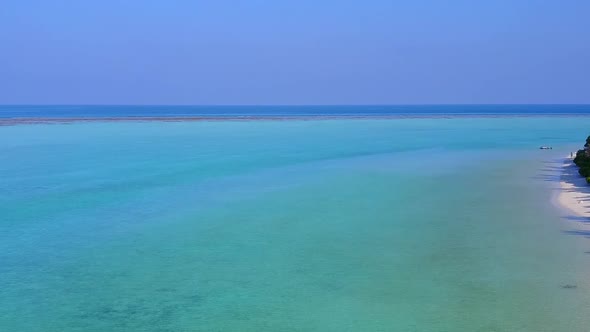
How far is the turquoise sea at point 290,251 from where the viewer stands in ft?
31.6

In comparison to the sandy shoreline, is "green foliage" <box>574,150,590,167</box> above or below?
above

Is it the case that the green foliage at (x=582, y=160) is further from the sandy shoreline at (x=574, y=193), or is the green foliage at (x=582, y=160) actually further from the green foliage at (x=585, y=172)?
the green foliage at (x=585, y=172)

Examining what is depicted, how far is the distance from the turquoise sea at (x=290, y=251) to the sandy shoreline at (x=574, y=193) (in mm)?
589

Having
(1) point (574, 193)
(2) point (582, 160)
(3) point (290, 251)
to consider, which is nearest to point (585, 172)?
(2) point (582, 160)

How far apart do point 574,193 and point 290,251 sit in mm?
12042

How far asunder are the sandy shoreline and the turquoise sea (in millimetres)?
589

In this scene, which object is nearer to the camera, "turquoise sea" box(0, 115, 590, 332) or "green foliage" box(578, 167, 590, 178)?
"turquoise sea" box(0, 115, 590, 332)

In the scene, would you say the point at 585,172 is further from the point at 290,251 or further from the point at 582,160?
the point at 290,251

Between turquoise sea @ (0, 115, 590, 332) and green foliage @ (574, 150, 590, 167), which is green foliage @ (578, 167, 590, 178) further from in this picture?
green foliage @ (574, 150, 590, 167)

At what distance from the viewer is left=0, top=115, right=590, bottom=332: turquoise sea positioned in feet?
31.6

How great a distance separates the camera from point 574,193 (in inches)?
801

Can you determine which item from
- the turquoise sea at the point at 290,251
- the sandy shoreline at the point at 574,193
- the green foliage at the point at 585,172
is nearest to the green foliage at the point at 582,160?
the sandy shoreline at the point at 574,193

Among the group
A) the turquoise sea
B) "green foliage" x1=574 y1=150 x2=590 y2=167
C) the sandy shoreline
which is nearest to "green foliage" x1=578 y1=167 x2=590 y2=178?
the sandy shoreline

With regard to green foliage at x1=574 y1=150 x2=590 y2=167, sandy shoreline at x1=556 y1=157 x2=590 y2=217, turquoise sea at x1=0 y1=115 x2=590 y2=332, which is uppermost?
green foliage at x1=574 y1=150 x2=590 y2=167
